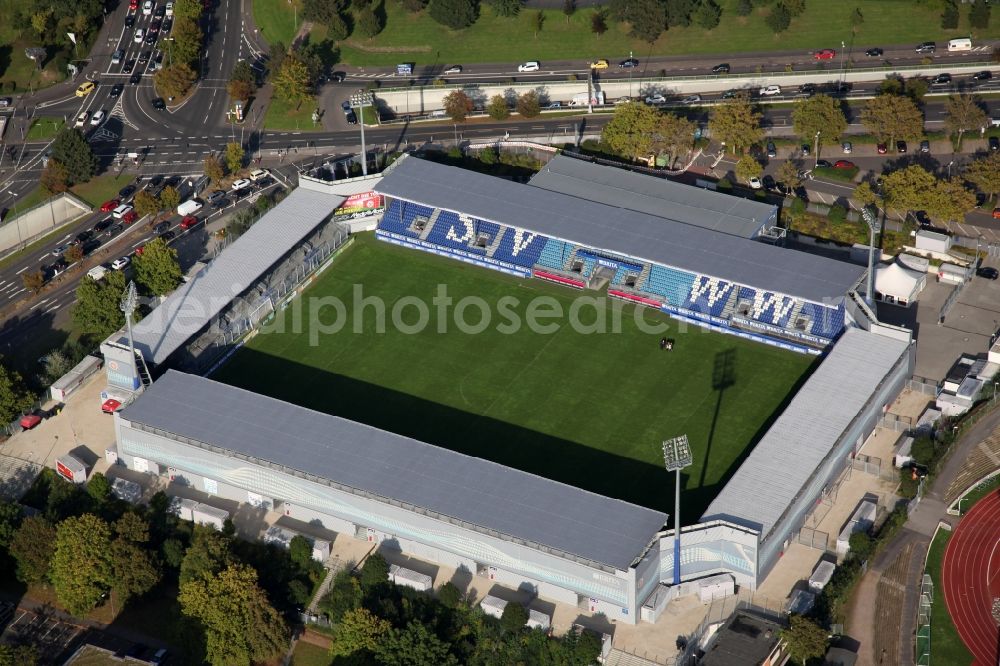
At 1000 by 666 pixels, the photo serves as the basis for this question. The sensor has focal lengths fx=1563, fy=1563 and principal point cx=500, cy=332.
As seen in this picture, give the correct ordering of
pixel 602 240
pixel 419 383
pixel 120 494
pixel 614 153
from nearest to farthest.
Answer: pixel 120 494 < pixel 419 383 < pixel 602 240 < pixel 614 153

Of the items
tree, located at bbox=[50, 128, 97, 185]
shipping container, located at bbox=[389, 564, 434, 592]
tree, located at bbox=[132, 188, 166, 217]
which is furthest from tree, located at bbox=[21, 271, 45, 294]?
shipping container, located at bbox=[389, 564, 434, 592]

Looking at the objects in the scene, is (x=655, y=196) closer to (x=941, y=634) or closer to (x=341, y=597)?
(x=941, y=634)

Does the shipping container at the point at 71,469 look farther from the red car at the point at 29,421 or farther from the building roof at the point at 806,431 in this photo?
the building roof at the point at 806,431

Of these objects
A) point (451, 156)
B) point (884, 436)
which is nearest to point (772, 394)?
point (884, 436)

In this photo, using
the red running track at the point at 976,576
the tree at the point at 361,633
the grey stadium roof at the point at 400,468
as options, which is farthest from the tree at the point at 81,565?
the red running track at the point at 976,576


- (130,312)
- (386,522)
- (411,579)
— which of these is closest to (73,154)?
(130,312)

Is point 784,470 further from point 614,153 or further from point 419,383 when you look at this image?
point 614,153

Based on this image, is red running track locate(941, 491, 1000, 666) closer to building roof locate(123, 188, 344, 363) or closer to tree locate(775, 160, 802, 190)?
tree locate(775, 160, 802, 190)
